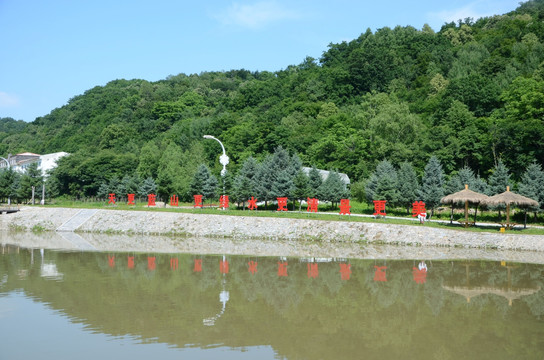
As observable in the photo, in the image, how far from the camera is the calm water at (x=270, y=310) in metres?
10.7

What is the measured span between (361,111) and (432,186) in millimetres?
27800

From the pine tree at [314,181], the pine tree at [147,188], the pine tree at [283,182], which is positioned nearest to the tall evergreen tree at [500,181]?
the pine tree at [314,181]

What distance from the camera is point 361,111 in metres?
62.2

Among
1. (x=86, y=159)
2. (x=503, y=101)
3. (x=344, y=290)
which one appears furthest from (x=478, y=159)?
(x=86, y=159)

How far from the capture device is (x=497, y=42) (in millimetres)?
75562

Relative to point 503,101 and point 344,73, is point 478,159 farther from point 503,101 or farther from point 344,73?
point 344,73

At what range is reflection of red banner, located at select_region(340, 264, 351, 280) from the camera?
19.4 m

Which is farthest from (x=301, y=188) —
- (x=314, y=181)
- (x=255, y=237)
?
(x=255, y=237)

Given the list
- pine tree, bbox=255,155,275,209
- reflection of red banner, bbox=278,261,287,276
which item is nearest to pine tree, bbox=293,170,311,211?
pine tree, bbox=255,155,275,209

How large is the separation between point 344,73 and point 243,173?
4629cm

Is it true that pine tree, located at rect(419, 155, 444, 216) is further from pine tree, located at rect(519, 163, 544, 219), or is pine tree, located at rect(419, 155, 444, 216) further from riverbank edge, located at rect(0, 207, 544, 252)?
riverbank edge, located at rect(0, 207, 544, 252)

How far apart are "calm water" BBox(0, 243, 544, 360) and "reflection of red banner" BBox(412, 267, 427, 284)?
123mm

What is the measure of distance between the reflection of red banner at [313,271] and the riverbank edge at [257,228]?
9.05 metres

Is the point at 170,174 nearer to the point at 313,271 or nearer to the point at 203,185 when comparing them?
the point at 203,185
